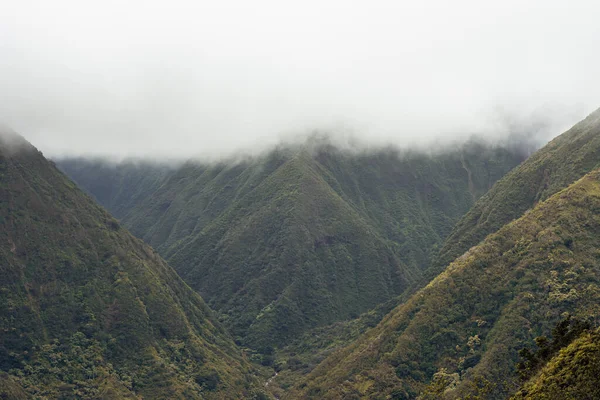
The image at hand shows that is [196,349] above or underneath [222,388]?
above

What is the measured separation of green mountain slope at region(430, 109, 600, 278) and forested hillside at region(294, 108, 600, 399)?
2.41 meters

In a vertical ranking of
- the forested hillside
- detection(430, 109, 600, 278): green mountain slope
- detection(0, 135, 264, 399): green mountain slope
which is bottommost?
the forested hillside

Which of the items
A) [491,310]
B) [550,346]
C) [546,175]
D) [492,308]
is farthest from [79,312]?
[546,175]

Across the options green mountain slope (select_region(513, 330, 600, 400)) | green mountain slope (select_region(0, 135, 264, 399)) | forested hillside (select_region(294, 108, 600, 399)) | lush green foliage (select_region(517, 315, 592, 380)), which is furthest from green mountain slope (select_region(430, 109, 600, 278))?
green mountain slope (select_region(513, 330, 600, 400))

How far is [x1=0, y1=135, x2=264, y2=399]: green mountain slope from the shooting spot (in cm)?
15275

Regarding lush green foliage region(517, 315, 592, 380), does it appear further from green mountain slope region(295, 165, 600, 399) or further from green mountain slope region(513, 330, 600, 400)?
green mountain slope region(295, 165, 600, 399)

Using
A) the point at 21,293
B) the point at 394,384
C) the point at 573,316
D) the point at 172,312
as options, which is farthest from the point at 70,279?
the point at 573,316

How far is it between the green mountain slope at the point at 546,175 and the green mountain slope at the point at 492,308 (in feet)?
64.3

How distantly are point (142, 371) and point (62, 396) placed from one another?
23.0m

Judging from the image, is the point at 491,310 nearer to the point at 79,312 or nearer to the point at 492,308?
the point at 492,308

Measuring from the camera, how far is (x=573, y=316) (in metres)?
121

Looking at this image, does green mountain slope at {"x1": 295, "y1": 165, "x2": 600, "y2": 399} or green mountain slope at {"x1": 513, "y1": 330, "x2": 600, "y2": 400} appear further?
green mountain slope at {"x1": 295, "y1": 165, "x2": 600, "y2": 399}

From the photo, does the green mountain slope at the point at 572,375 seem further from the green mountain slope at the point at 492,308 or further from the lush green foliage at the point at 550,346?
the green mountain slope at the point at 492,308

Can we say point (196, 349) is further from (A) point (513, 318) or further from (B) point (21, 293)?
(A) point (513, 318)
